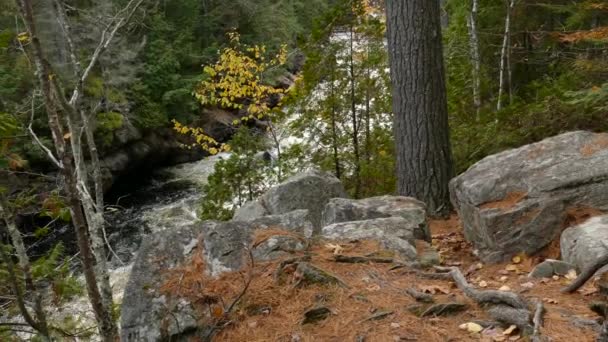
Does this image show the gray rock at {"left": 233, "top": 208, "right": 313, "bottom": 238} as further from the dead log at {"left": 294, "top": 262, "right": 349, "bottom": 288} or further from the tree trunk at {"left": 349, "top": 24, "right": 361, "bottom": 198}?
the tree trunk at {"left": 349, "top": 24, "right": 361, "bottom": 198}

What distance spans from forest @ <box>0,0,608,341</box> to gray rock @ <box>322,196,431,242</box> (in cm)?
4

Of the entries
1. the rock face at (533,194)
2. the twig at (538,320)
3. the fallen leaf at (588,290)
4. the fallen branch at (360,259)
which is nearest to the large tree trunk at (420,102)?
the rock face at (533,194)

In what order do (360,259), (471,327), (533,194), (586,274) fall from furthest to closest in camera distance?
1. (533,194)
2. (360,259)
3. (586,274)
4. (471,327)

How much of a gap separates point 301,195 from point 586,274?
335cm

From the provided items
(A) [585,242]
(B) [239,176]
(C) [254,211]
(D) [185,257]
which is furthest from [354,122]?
(D) [185,257]

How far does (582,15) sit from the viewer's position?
25.4 ft

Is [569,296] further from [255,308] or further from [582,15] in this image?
[582,15]

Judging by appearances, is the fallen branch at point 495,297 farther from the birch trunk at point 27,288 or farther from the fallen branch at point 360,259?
the birch trunk at point 27,288

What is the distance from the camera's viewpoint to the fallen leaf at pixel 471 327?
2502 millimetres

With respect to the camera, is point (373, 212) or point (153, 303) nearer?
point (153, 303)

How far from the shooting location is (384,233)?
3.87 m

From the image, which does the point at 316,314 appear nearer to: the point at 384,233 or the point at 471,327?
the point at 471,327

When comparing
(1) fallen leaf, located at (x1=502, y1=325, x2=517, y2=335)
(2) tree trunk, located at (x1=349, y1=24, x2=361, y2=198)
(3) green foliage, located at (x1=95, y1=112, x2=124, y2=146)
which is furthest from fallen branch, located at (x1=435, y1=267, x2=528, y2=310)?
(3) green foliage, located at (x1=95, y1=112, x2=124, y2=146)

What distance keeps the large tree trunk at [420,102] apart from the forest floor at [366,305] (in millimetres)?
2504
